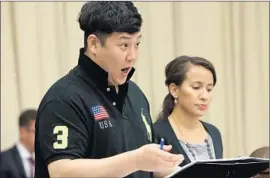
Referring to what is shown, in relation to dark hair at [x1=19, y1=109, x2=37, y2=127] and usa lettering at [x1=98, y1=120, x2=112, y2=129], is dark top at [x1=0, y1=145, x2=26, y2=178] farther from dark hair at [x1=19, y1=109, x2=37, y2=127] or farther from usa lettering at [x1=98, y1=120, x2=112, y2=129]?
usa lettering at [x1=98, y1=120, x2=112, y2=129]

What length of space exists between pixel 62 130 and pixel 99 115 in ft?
0.39

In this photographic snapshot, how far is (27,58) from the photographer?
4047 millimetres

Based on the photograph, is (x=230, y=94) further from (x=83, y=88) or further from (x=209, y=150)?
(x=83, y=88)

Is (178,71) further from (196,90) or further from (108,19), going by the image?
(108,19)

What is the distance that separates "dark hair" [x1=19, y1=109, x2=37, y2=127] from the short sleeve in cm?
218

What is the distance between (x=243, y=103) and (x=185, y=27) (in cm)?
72

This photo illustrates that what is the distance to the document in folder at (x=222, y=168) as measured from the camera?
1.68m

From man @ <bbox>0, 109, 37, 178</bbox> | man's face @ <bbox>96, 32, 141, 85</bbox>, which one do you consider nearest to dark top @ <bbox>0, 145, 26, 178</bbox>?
man @ <bbox>0, 109, 37, 178</bbox>

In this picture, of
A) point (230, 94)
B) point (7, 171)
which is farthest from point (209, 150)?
point (230, 94)

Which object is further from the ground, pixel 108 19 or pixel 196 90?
pixel 108 19

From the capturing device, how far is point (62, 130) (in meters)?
1.66

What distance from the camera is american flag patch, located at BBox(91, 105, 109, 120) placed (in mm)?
1714

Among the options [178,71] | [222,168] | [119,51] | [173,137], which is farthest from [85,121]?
[178,71]

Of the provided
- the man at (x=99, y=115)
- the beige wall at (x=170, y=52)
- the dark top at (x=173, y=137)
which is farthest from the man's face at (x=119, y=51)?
the beige wall at (x=170, y=52)
